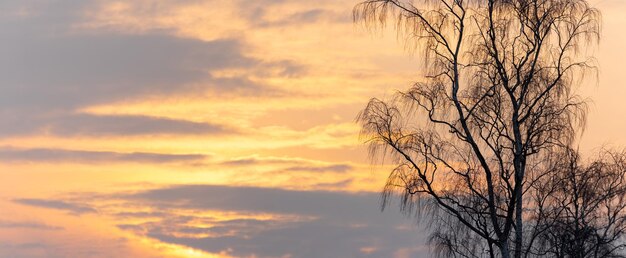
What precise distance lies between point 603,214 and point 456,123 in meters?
17.0

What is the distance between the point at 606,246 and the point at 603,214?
5.01 ft

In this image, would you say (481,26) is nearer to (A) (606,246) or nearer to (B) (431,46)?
(B) (431,46)

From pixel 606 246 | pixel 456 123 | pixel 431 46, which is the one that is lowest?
pixel 606 246

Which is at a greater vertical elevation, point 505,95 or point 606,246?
point 505,95

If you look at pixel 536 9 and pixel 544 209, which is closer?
pixel 536 9

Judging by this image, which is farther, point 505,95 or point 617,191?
point 617,191

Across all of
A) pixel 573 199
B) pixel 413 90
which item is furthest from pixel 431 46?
pixel 573 199

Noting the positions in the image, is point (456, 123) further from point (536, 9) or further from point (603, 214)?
point (603, 214)

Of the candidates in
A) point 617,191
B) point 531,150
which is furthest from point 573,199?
point 531,150

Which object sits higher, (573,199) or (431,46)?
(431,46)

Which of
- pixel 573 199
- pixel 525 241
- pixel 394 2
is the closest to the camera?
pixel 394 2

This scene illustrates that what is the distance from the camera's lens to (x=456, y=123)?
3647 centimetres

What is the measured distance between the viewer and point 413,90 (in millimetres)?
35438

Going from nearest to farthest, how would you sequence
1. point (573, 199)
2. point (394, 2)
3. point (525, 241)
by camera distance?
point (394, 2), point (525, 241), point (573, 199)
